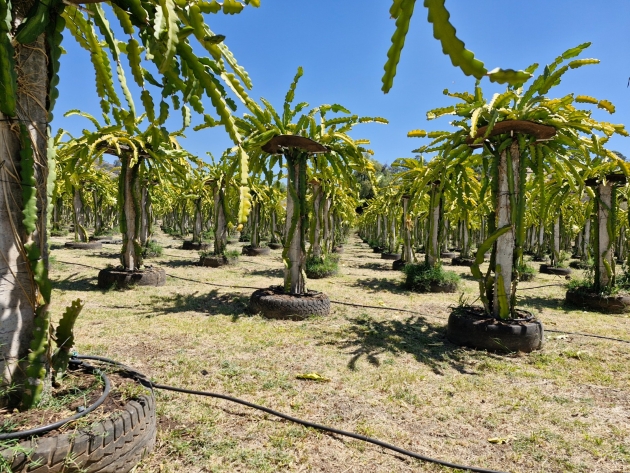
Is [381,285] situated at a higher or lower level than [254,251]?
lower

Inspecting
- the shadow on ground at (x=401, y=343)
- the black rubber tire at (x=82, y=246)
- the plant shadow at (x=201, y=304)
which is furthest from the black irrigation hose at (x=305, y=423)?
the black rubber tire at (x=82, y=246)

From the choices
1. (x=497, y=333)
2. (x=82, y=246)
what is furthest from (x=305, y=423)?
(x=82, y=246)

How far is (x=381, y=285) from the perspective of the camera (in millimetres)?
10180

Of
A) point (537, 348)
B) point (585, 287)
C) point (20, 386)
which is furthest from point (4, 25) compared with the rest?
point (585, 287)

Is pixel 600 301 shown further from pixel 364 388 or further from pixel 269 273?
pixel 269 273

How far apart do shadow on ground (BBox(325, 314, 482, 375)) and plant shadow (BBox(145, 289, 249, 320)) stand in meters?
2.07

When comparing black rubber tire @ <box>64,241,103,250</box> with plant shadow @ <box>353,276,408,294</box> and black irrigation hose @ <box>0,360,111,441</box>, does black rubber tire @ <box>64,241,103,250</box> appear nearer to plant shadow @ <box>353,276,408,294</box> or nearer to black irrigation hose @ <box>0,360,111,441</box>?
plant shadow @ <box>353,276,408,294</box>

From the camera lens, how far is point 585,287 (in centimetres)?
795

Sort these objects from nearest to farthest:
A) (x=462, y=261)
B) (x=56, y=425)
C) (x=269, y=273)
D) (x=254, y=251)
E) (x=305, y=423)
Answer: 1. (x=56, y=425)
2. (x=305, y=423)
3. (x=269, y=273)
4. (x=462, y=261)
5. (x=254, y=251)

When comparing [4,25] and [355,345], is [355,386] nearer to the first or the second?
[355,345]

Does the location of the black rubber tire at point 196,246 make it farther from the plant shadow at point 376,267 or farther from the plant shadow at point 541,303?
the plant shadow at point 541,303

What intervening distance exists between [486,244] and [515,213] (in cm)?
55

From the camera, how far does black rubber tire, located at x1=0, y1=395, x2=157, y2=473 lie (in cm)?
185

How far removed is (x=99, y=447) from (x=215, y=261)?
1030cm
